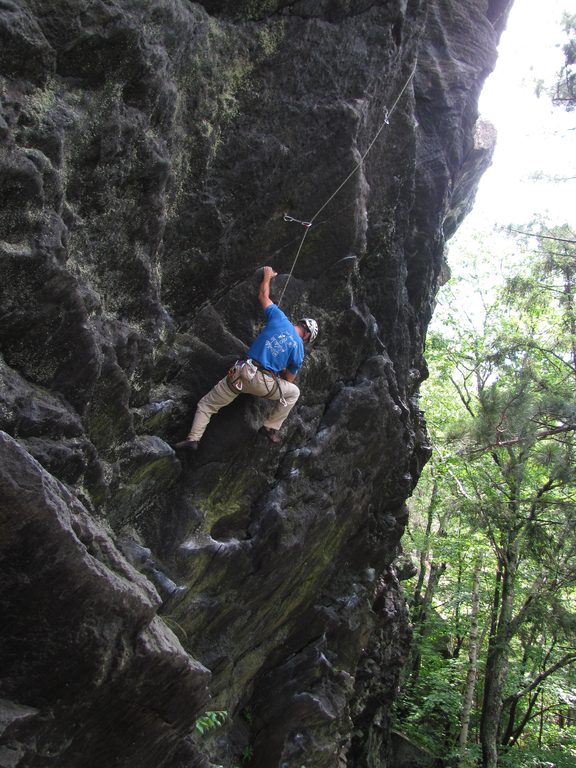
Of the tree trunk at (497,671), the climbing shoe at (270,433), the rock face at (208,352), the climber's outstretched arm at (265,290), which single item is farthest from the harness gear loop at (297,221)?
the tree trunk at (497,671)

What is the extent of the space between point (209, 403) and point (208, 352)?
0.67 meters

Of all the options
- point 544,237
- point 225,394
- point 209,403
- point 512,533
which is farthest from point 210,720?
point 544,237

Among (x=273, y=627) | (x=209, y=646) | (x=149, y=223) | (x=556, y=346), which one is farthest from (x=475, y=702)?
(x=149, y=223)

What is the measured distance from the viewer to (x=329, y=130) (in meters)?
7.75

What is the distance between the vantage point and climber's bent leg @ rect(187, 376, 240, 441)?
23.1ft

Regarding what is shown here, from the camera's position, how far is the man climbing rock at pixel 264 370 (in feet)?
22.7

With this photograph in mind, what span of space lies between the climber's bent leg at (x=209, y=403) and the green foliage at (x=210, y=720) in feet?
10.7

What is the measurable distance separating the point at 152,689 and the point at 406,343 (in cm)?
735

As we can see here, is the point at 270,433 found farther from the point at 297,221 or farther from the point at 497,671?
the point at 497,671

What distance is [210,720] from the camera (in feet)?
24.3

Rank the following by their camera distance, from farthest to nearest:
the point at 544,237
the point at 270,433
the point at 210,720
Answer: the point at 544,237 < the point at 270,433 < the point at 210,720

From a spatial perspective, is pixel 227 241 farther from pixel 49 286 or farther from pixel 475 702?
pixel 475 702

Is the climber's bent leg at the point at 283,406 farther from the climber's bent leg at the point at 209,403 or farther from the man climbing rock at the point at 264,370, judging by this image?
the climber's bent leg at the point at 209,403

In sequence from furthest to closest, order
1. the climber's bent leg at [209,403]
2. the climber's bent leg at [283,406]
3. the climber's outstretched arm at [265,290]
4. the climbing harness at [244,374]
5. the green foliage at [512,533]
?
the green foliage at [512,533]
the climber's bent leg at [283,406]
the climber's outstretched arm at [265,290]
the climber's bent leg at [209,403]
the climbing harness at [244,374]
